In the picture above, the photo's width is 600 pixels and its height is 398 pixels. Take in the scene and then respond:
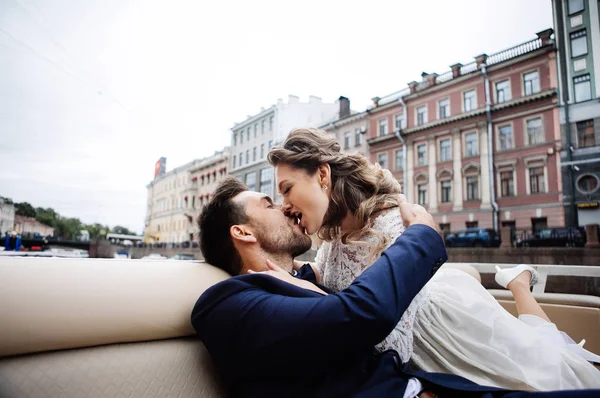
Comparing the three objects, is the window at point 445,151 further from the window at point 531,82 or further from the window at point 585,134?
the window at point 585,134

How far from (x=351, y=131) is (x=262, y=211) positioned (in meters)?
22.5

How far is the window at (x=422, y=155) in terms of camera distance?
19875mm

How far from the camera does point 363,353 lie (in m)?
0.90

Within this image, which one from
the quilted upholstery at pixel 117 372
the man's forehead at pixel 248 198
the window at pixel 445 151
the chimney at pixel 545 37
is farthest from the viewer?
the window at pixel 445 151

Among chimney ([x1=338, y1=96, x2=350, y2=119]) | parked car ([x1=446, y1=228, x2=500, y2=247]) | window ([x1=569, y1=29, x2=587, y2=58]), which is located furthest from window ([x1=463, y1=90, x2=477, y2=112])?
window ([x1=569, y1=29, x2=587, y2=58])

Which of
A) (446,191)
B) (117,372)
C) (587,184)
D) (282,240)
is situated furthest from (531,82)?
(117,372)

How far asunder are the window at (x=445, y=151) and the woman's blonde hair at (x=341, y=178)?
63.8 feet

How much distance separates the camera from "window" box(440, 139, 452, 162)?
19.0m

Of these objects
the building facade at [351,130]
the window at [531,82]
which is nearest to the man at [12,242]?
the building facade at [351,130]

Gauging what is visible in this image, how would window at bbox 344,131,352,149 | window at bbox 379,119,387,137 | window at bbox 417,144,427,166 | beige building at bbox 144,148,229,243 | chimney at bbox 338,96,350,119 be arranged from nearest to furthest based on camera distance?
window at bbox 417,144,427,166 → window at bbox 379,119,387,137 → window at bbox 344,131,352,149 → chimney at bbox 338,96,350,119 → beige building at bbox 144,148,229,243

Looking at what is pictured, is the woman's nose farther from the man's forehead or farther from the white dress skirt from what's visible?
the white dress skirt

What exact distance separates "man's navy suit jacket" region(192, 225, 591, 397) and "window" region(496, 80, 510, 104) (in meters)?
19.9

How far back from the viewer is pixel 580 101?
5.84 meters

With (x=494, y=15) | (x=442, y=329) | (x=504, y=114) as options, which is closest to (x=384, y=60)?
(x=494, y=15)
